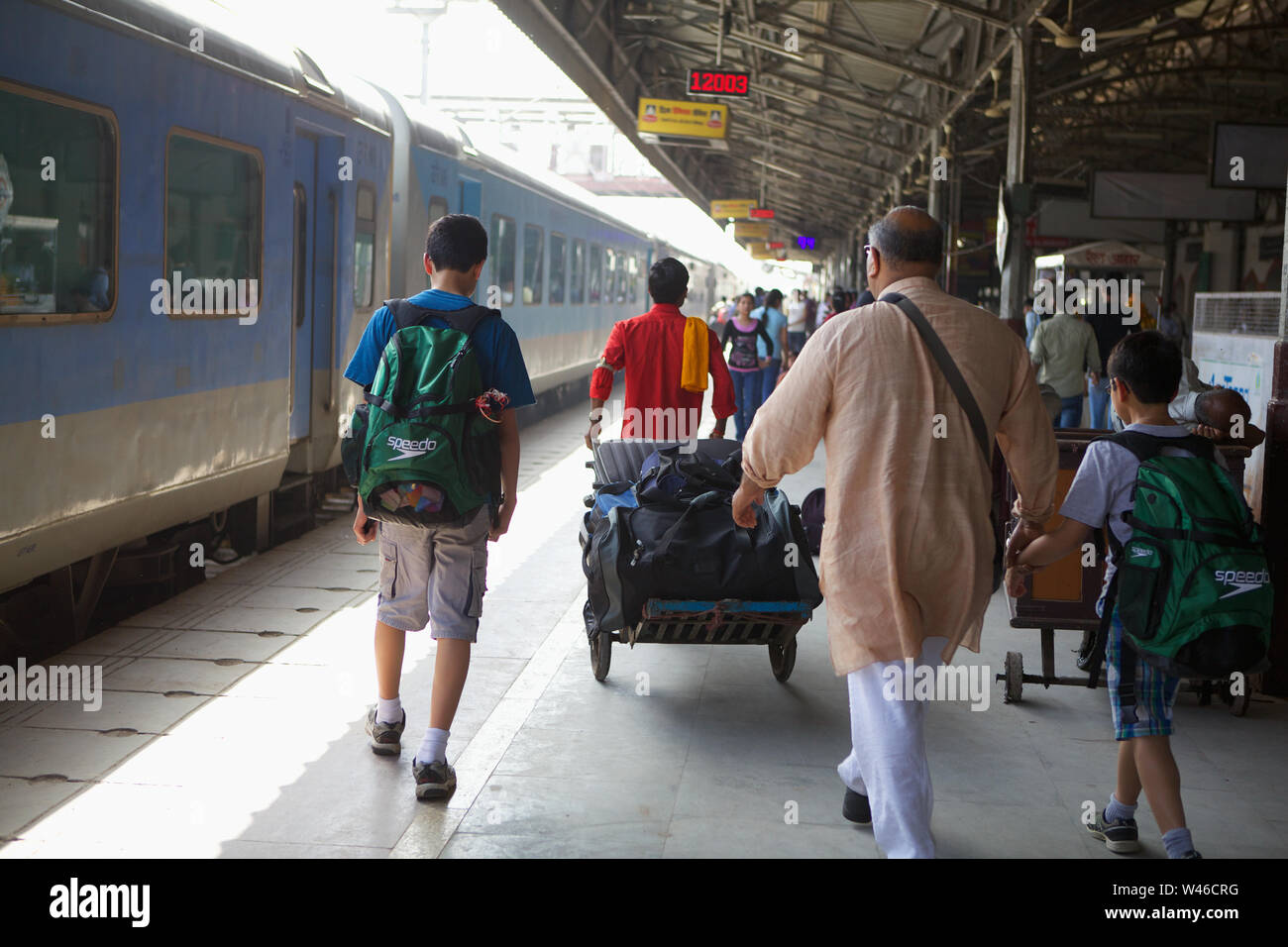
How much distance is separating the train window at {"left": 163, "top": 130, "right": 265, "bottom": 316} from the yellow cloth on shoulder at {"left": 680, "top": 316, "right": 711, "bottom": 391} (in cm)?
252

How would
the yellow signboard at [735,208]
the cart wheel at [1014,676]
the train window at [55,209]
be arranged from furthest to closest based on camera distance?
the yellow signboard at [735,208] → the cart wheel at [1014,676] → the train window at [55,209]

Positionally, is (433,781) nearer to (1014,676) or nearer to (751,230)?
(1014,676)

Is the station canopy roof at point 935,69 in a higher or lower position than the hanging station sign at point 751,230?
higher

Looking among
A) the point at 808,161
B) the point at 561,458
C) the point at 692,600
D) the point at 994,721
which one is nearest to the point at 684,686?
the point at 692,600

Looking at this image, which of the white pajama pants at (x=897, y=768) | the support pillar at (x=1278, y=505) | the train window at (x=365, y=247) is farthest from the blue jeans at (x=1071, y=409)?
the white pajama pants at (x=897, y=768)

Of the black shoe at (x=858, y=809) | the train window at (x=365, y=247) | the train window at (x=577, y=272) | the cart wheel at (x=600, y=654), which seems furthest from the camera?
the train window at (x=577, y=272)

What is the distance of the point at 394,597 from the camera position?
4688 mm

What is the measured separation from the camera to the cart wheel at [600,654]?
588 centimetres

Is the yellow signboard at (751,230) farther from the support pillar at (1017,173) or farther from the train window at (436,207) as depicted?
the train window at (436,207)

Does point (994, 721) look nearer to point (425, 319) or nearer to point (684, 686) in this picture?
point (684, 686)

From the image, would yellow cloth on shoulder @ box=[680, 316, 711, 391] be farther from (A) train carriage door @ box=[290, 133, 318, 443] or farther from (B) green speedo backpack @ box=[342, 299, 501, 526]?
(A) train carriage door @ box=[290, 133, 318, 443]

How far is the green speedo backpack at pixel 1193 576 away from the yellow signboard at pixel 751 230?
33.6 meters

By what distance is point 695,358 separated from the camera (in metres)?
6.67

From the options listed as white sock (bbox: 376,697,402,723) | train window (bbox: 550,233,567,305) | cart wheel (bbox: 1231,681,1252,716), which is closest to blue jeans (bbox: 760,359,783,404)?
train window (bbox: 550,233,567,305)
